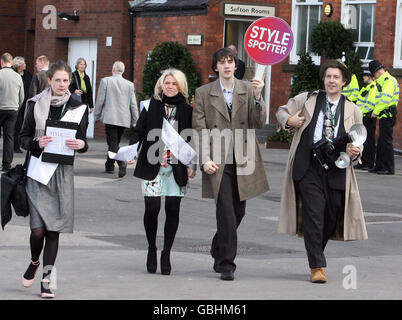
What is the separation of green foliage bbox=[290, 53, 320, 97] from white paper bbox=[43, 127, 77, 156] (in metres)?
14.5

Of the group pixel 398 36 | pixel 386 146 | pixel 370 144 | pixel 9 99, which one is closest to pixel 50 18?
pixel 398 36

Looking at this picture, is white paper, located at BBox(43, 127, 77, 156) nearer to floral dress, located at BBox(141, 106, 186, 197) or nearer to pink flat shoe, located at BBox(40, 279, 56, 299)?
pink flat shoe, located at BBox(40, 279, 56, 299)

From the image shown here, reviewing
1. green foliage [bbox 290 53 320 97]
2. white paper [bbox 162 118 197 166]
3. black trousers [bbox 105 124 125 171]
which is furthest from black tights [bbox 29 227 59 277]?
green foliage [bbox 290 53 320 97]

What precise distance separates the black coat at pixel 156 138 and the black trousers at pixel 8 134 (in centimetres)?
854

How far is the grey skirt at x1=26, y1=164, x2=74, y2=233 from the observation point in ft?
25.4

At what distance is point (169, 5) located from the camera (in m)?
25.2

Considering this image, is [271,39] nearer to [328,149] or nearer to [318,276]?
[328,149]

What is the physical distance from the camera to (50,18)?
29.8 metres

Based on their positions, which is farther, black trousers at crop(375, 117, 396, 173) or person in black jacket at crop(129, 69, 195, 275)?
black trousers at crop(375, 117, 396, 173)

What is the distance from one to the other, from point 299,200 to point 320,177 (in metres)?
0.31

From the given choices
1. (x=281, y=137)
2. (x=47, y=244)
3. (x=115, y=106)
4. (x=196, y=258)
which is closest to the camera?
(x=47, y=244)

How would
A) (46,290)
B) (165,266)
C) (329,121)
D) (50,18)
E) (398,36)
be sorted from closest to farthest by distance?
(46,290) < (329,121) < (165,266) < (398,36) < (50,18)

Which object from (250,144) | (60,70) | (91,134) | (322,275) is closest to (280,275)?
(322,275)
